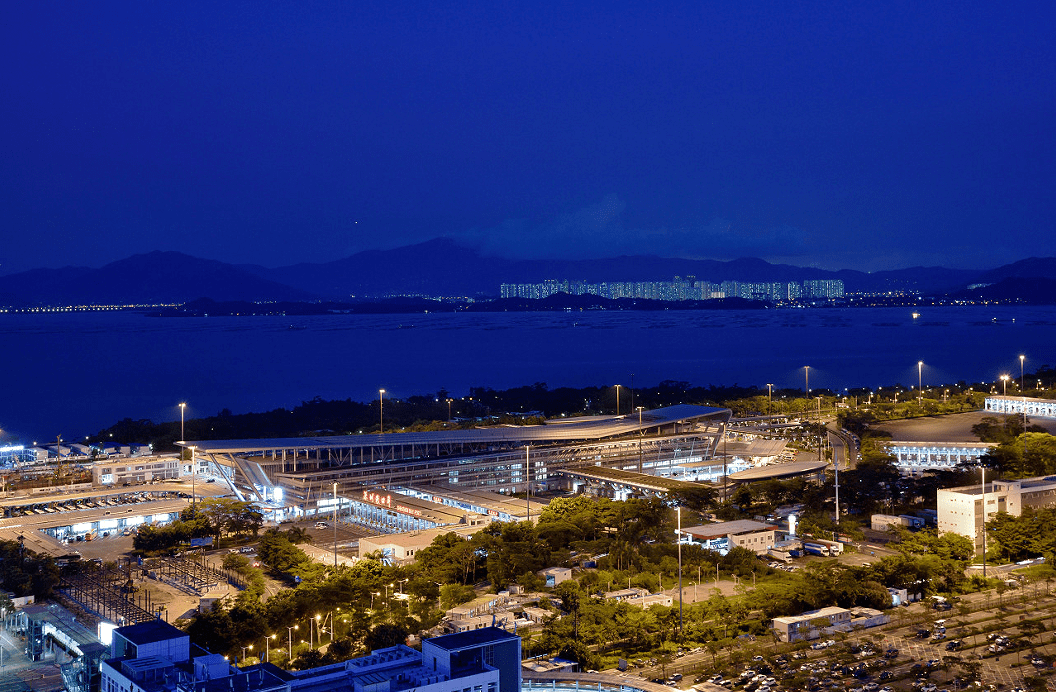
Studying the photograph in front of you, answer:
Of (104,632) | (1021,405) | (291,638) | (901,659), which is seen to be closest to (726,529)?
(901,659)

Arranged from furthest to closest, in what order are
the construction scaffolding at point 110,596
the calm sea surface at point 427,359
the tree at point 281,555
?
the calm sea surface at point 427,359, the tree at point 281,555, the construction scaffolding at point 110,596

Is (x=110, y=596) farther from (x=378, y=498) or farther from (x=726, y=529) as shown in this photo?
(x=726, y=529)

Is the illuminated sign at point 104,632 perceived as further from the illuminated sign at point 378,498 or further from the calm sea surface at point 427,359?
the calm sea surface at point 427,359

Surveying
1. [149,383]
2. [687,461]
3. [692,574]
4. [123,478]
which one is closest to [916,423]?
[687,461]

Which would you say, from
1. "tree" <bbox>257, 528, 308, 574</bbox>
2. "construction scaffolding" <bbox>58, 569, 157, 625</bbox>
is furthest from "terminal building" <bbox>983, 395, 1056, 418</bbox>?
"construction scaffolding" <bbox>58, 569, 157, 625</bbox>

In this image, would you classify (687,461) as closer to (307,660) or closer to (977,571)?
(977,571)

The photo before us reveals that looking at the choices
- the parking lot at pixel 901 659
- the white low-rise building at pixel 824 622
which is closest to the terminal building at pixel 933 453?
the parking lot at pixel 901 659
